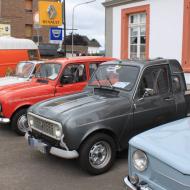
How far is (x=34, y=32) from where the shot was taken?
153 feet

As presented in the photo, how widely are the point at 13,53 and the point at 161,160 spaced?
35.0 ft

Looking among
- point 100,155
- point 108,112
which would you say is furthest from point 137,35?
point 100,155

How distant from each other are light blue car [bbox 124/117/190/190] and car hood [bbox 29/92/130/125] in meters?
1.55

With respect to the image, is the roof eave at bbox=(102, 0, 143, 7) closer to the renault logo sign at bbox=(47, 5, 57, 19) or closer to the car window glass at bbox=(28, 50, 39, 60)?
the renault logo sign at bbox=(47, 5, 57, 19)

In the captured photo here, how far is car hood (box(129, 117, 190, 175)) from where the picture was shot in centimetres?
291

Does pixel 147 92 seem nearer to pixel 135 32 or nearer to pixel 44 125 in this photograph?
pixel 44 125

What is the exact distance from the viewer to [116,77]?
19.8 ft

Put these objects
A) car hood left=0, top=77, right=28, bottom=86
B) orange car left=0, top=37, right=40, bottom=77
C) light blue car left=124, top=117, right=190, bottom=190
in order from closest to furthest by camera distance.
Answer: light blue car left=124, top=117, right=190, bottom=190, car hood left=0, top=77, right=28, bottom=86, orange car left=0, top=37, right=40, bottom=77

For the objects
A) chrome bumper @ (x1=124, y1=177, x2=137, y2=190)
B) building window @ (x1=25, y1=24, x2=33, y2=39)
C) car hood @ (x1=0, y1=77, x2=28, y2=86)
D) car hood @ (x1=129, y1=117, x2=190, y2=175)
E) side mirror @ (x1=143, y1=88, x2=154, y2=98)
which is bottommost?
chrome bumper @ (x1=124, y1=177, x2=137, y2=190)

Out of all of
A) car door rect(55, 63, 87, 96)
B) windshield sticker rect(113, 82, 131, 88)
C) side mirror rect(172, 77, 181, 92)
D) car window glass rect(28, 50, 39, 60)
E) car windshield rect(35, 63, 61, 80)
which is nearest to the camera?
windshield sticker rect(113, 82, 131, 88)

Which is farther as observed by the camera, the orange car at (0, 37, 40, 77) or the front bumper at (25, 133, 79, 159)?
the orange car at (0, 37, 40, 77)

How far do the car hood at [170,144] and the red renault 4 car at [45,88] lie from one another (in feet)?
13.6

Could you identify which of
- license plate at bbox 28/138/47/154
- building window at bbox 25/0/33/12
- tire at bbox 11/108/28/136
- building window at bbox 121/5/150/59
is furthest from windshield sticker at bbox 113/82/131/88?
building window at bbox 25/0/33/12

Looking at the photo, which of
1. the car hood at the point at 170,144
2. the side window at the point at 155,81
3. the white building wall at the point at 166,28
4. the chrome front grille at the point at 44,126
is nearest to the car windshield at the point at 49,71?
the chrome front grille at the point at 44,126
